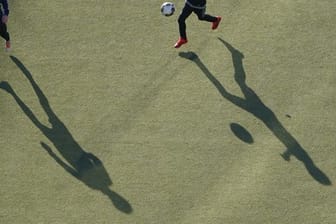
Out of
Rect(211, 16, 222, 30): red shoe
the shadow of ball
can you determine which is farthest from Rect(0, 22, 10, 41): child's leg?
the shadow of ball

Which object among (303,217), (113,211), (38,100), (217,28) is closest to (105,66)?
(38,100)

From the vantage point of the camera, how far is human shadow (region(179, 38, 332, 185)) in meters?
11.9

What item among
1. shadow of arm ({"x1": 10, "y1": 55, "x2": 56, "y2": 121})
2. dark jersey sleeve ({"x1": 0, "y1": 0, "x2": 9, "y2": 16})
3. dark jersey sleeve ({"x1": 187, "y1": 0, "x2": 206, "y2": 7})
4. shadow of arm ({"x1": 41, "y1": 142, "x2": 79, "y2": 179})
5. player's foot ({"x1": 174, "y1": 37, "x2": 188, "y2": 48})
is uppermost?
dark jersey sleeve ({"x1": 0, "y1": 0, "x2": 9, "y2": 16})

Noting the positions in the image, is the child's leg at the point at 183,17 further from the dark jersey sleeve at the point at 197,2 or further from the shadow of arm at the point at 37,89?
the shadow of arm at the point at 37,89

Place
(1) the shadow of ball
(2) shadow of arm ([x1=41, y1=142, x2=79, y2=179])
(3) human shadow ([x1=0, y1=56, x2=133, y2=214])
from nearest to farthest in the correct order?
(3) human shadow ([x1=0, y1=56, x2=133, y2=214]) → (2) shadow of arm ([x1=41, y1=142, x2=79, y2=179]) → (1) the shadow of ball

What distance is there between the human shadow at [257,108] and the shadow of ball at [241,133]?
49 cm

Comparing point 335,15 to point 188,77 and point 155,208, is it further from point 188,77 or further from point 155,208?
point 155,208

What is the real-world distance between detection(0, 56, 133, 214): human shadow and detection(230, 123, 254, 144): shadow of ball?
9.30 feet

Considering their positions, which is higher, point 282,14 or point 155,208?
point 282,14

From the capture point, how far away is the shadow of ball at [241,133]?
1241 centimetres

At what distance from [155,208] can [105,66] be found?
4.04 meters

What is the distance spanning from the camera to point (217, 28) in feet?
47.1

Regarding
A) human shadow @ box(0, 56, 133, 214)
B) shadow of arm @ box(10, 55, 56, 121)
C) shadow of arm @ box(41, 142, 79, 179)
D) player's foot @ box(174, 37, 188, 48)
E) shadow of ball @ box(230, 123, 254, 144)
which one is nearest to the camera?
human shadow @ box(0, 56, 133, 214)

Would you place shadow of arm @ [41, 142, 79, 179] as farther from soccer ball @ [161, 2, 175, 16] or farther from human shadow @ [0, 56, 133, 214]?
soccer ball @ [161, 2, 175, 16]
